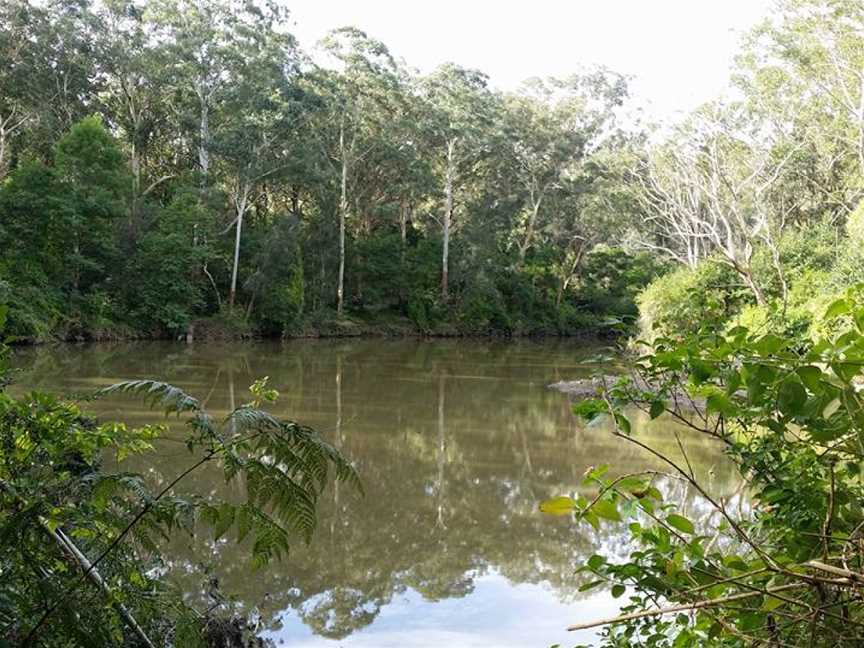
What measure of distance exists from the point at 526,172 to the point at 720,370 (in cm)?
3648

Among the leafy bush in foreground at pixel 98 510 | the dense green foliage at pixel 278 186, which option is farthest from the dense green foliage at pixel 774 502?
the dense green foliage at pixel 278 186

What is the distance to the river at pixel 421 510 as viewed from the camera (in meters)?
4.80

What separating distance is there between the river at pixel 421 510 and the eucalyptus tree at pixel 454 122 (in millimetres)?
18001

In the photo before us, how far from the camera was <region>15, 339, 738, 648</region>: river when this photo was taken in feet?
15.8

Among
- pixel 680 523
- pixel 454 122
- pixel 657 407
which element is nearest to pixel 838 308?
pixel 657 407

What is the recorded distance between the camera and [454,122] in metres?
33.5

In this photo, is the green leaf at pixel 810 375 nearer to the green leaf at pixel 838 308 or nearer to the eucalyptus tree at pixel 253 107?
the green leaf at pixel 838 308

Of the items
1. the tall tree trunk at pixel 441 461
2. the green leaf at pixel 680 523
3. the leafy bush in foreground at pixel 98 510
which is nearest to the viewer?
the green leaf at pixel 680 523

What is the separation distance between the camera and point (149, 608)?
86.4 inches

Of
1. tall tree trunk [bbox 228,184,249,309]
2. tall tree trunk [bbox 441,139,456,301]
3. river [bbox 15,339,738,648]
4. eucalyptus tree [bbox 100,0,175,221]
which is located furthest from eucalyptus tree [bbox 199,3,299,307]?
river [bbox 15,339,738,648]

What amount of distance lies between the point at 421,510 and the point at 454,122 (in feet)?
92.3

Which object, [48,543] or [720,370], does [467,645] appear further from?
[720,370]

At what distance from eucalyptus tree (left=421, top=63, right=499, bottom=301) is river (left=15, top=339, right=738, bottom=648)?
18.0 metres

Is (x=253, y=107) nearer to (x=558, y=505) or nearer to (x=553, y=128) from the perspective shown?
(x=553, y=128)
